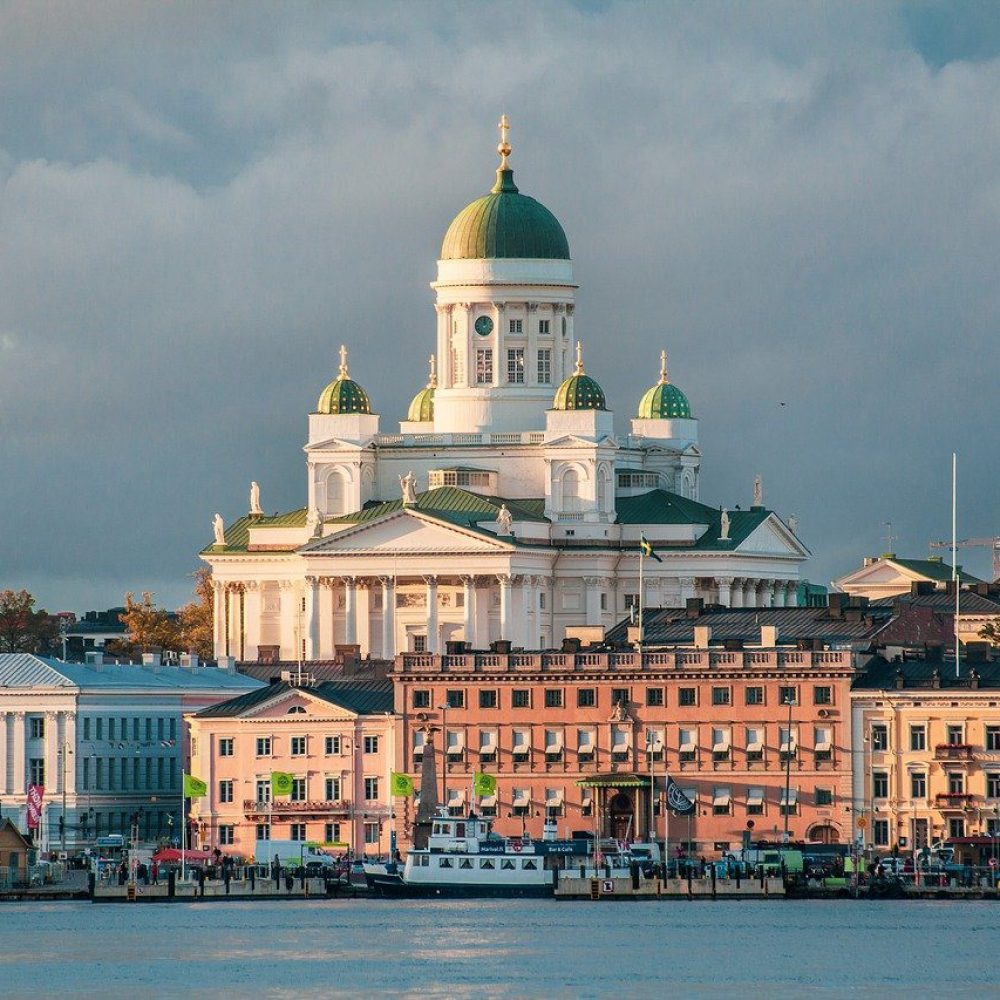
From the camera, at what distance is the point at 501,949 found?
166250 millimetres

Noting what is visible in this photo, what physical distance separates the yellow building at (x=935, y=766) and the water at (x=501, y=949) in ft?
46.6

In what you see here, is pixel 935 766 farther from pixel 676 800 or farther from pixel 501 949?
pixel 501 949

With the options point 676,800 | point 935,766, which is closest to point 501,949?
point 676,800

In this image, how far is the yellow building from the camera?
19725 cm

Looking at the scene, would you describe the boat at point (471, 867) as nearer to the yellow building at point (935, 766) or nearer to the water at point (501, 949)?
the water at point (501, 949)

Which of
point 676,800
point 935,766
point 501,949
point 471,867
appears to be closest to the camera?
point 501,949

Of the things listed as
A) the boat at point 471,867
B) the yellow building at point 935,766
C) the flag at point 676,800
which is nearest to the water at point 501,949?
the boat at point 471,867

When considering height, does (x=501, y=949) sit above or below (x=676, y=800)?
below

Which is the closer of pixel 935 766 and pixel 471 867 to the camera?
pixel 471 867

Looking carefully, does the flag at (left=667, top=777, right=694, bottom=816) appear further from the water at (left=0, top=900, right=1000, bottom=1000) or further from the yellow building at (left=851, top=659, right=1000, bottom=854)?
the water at (left=0, top=900, right=1000, bottom=1000)

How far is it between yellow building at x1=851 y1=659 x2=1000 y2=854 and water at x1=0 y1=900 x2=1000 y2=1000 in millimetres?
14216

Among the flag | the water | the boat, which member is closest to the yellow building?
the flag

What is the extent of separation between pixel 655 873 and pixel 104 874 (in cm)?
1863

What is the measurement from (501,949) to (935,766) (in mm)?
35124
